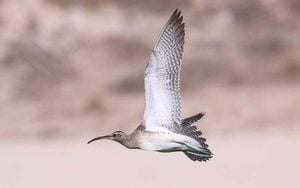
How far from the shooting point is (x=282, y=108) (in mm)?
13836

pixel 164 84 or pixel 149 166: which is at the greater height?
pixel 149 166

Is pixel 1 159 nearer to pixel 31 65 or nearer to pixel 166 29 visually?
pixel 31 65

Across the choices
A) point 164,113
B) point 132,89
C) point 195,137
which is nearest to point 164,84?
point 164,113

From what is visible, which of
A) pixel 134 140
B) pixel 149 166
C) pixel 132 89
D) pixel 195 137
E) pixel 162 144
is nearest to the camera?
pixel 162 144

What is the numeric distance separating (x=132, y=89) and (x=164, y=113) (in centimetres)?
692

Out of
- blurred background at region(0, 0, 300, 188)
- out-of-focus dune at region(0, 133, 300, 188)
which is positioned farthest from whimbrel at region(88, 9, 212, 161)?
blurred background at region(0, 0, 300, 188)

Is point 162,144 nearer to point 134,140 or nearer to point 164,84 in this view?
point 134,140

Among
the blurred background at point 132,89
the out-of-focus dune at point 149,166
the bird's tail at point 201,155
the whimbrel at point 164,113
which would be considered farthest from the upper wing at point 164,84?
the blurred background at point 132,89

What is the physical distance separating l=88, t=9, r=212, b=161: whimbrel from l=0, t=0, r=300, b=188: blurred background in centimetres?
509

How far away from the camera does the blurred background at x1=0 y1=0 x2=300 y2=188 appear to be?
1308 centimetres

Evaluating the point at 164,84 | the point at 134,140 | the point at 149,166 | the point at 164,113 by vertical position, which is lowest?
the point at 134,140

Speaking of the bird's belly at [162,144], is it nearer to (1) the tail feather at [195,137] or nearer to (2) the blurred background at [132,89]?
(1) the tail feather at [195,137]

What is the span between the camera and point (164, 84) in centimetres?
706

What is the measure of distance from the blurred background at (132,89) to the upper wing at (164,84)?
5086mm
